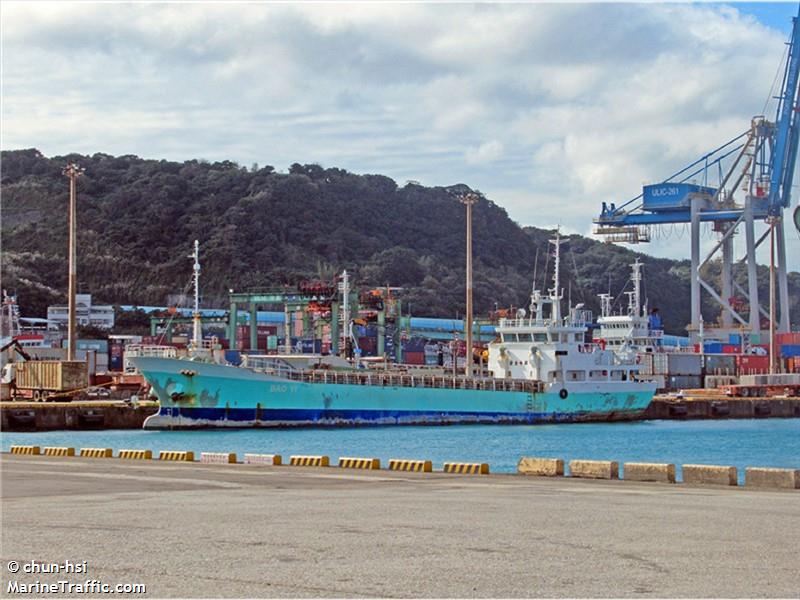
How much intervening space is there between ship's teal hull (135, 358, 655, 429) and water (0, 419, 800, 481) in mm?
835

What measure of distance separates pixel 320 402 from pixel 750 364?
5139 centimetres

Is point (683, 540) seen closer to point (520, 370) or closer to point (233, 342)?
point (520, 370)

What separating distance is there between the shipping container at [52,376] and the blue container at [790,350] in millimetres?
60273

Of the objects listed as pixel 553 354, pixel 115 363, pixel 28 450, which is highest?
pixel 553 354

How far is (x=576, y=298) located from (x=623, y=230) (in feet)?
253

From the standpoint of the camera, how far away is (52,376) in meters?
60.3

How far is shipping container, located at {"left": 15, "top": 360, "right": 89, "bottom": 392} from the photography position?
196 ft

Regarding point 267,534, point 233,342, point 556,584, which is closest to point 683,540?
point 556,584

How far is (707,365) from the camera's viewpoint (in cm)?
9819

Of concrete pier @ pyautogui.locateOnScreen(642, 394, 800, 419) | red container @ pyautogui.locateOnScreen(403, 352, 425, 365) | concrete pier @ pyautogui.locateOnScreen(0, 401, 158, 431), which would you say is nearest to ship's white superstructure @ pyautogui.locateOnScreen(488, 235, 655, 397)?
concrete pier @ pyautogui.locateOnScreen(642, 394, 800, 419)

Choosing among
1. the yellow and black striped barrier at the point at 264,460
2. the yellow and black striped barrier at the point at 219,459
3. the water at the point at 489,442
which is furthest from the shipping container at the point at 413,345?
the yellow and black striped barrier at the point at 264,460

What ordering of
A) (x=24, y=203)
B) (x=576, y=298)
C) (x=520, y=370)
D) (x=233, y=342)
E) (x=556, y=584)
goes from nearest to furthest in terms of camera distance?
(x=556, y=584) → (x=520, y=370) → (x=233, y=342) → (x=24, y=203) → (x=576, y=298)

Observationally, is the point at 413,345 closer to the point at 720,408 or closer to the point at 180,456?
the point at 720,408

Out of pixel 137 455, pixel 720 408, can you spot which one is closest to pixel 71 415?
pixel 137 455
